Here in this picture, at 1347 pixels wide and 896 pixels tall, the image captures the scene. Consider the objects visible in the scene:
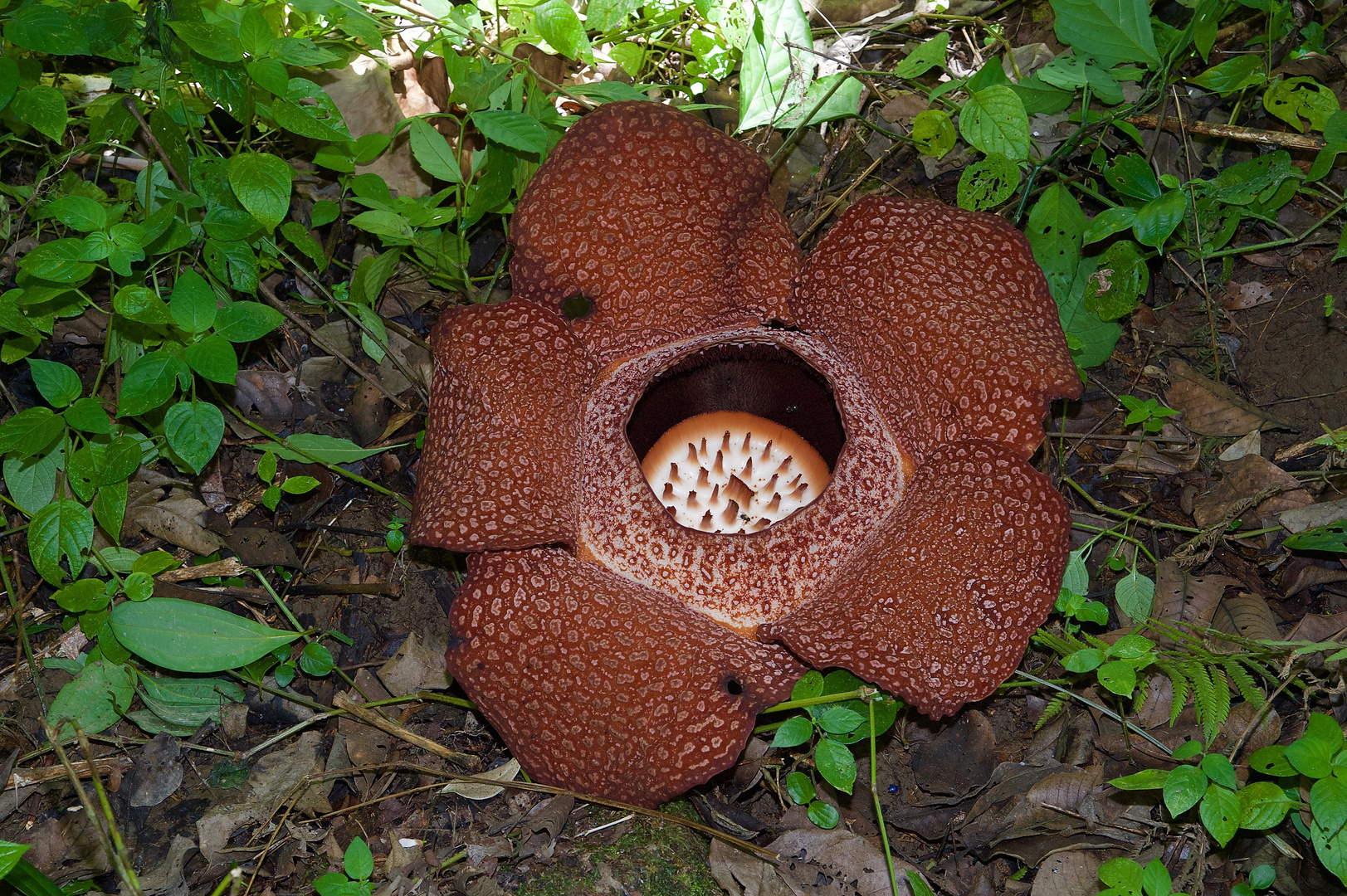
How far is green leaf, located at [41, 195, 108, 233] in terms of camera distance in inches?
80.7

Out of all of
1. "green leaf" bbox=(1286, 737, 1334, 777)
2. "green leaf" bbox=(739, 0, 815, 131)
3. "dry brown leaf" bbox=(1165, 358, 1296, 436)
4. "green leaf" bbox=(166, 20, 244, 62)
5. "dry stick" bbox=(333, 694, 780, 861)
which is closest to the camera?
"green leaf" bbox=(1286, 737, 1334, 777)

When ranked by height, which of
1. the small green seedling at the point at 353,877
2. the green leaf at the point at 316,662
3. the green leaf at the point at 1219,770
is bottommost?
the small green seedling at the point at 353,877

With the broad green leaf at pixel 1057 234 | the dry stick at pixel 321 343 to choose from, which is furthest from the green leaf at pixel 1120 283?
the dry stick at pixel 321 343

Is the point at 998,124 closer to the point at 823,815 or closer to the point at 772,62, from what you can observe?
the point at 772,62

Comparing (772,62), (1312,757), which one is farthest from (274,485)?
(1312,757)

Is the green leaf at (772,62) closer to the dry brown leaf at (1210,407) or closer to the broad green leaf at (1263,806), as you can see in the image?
the dry brown leaf at (1210,407)

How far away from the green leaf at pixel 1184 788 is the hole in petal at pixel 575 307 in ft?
5.38

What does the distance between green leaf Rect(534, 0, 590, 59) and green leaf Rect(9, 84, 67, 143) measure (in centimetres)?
117

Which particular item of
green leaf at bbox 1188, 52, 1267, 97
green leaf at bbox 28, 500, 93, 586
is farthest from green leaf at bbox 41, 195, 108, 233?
green leaf at bbox 1188, 52, 1267, 97

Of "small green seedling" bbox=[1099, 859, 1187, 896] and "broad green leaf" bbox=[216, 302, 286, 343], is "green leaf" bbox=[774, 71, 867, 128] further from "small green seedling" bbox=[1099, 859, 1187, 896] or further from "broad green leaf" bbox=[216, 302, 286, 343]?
"small green seedling" bbox=[1099, 859, 1187, 896]

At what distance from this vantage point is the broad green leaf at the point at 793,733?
2053 mm

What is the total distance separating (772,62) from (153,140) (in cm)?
167

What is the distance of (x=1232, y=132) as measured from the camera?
2.64m

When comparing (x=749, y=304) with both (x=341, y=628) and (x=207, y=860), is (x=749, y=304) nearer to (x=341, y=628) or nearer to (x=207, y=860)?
(x=341, y=628)
